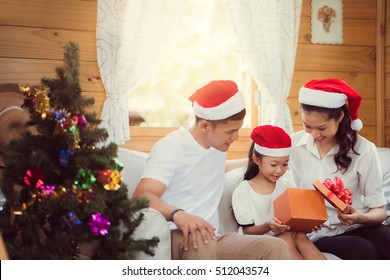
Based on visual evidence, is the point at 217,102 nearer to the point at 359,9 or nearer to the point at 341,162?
the point at 341,162

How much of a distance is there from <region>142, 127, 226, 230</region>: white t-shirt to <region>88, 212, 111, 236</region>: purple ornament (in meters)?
0.40

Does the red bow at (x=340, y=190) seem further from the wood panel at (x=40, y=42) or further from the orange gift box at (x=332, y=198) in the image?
A: the wood panel at (x=40, y=42)

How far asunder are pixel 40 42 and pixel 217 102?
1346mm

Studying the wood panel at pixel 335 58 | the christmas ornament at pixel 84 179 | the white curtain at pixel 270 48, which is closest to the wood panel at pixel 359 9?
the wood panel at pixel 335 58

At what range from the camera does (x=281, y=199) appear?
217cm

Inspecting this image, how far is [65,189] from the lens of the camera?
1.70m

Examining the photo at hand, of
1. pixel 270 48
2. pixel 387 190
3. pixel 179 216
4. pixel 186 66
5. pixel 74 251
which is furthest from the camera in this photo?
pixel 186 66

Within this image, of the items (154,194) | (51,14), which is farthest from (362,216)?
(51,14)

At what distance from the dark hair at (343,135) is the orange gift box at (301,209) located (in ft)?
0.91

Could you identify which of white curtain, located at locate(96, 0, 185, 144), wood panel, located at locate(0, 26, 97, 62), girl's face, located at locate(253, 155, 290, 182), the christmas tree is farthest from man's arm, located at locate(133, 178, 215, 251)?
wood panel, located at locate(0, 26, 97, 62)

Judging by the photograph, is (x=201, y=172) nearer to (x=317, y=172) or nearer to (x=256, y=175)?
(x=256, y=175)

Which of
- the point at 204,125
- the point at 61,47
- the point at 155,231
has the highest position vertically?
the point at 61,47

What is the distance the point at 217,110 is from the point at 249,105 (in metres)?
1.40
